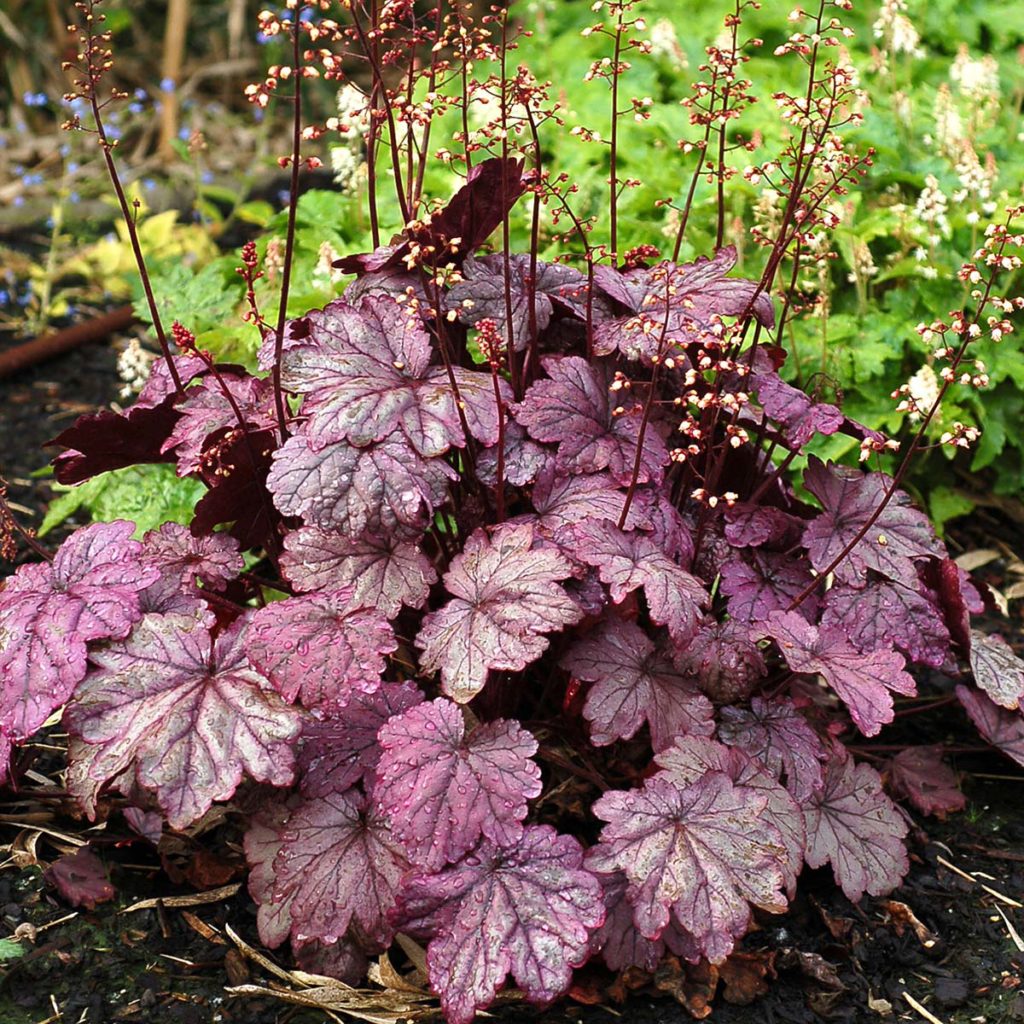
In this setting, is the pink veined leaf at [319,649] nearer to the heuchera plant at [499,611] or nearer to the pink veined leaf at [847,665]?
the heuchera plant at [499,611]

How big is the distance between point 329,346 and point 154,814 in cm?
92

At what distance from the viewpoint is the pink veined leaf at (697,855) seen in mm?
1795

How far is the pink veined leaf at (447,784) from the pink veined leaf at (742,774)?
25cm

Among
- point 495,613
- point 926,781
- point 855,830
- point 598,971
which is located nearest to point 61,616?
point 495,613

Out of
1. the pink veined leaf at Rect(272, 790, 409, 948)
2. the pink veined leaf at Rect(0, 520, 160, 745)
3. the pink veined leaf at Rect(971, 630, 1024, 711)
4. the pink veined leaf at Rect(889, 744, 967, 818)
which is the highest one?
the pink veined leaf at Rect(0, 520, 160, 745)

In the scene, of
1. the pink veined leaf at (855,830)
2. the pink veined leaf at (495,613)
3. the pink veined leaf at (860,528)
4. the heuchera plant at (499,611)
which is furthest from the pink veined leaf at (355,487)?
the pink veined leaf at (855,830)

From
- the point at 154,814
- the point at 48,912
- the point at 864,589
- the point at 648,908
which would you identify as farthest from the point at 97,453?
the point at 864,589

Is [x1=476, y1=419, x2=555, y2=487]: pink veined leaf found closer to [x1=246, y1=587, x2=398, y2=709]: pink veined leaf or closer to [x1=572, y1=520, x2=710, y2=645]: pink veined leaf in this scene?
[x1=572, y1=520, x2=710, y2=645]: pink veined leaf

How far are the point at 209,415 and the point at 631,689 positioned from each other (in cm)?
89

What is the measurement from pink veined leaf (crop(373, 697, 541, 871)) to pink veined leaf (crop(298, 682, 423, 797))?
5.1 inches

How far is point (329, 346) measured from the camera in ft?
6.74

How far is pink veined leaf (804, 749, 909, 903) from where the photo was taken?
2133 mm

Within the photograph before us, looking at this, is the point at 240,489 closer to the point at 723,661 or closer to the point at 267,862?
the point at 267,862

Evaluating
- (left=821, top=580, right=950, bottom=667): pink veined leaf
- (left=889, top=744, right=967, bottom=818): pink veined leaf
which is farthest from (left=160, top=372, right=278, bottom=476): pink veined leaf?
(left=889, top=744, right=967, bottom=818): pink veined leaf
